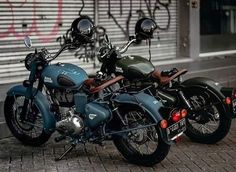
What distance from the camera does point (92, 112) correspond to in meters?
5.40

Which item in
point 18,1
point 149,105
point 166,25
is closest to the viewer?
point 149,105

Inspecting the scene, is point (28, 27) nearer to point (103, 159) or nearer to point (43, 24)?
point (43, 24)

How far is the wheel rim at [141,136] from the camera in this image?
5.30m

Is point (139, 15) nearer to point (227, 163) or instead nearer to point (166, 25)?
point (166, 25)

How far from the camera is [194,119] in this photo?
6.16 metres

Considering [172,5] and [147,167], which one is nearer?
[147,167]

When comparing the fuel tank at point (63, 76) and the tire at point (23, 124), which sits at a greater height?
the fuel tank at point (63, 76)

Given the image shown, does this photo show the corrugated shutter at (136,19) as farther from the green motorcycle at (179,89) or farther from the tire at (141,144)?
the tire at (141,144)

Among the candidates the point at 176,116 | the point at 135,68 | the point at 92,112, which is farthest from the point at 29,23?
the point at 176,116

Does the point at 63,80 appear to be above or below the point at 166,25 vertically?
below

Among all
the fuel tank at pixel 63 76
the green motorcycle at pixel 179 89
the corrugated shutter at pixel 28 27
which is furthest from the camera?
the corrugated shutter at pixel 28 27

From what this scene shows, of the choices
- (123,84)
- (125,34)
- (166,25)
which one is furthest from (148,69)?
(166,25)

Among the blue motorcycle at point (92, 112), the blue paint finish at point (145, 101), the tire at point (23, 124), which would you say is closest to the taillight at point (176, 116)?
the blue motorcycle at point (92, 112)

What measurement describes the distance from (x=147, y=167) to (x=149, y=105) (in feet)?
2.27
